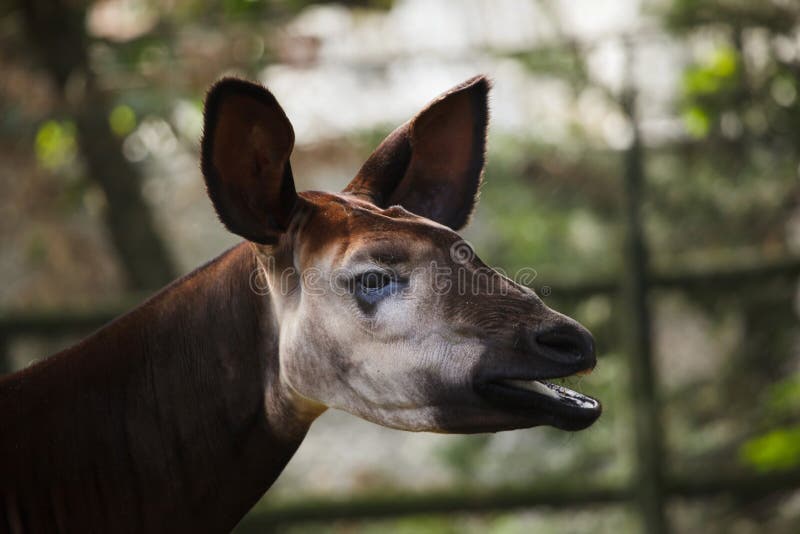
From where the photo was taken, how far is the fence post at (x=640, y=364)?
5695 mm

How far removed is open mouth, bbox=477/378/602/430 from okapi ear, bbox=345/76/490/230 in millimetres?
623

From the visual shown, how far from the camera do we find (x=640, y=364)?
5.79 m

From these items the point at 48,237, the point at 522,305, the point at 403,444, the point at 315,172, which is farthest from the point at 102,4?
the point at 522,305

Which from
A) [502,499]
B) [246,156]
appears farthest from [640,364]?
[246,156]

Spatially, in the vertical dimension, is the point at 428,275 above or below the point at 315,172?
above

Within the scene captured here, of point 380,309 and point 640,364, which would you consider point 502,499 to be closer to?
point 640,364

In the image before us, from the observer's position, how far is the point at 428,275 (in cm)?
219

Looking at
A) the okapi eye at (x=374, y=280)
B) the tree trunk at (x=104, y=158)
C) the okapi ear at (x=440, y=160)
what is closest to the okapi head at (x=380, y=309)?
the okapi eye at (x=374, y=280)

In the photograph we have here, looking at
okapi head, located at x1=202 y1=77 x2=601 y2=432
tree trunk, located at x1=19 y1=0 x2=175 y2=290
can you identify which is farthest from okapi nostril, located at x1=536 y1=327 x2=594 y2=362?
tree trunk, located at x1=19 y1=0 x2=175 y2=290

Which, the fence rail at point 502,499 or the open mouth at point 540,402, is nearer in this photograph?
the open mouth at point 540,402

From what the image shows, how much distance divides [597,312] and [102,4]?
146 inches

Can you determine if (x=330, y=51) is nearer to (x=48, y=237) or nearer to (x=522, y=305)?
(x=48, y=237)

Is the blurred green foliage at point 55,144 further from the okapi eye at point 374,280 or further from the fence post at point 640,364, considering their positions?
the okapi eye at point 374,280

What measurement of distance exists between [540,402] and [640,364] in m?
3.87
